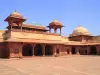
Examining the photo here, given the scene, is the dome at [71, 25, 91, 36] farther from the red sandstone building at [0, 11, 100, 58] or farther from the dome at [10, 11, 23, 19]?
the dome at [10, 11, 23, 19]

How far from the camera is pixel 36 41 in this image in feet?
101

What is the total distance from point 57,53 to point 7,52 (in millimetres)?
10342

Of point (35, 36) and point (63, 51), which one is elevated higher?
point (35, 36)

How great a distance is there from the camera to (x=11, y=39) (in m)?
28.2

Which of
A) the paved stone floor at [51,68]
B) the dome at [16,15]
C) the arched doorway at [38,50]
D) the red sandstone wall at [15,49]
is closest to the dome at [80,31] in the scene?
the arched doorway at [38,50]

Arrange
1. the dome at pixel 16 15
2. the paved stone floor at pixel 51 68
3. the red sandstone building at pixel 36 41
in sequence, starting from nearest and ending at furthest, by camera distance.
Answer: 1. the paved stone floor at pixel 51 68
2. the red sandstone building at pixel 36 41
3. the dome at pixel 16 15

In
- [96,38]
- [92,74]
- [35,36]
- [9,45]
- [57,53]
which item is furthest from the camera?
[96,38]

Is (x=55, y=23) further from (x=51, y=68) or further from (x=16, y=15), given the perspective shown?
(x=51, y=68)

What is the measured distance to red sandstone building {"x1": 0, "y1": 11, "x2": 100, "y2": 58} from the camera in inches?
1137

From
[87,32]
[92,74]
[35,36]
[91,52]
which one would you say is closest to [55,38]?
[35,36]

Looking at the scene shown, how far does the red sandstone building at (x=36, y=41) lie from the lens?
28.9 meters

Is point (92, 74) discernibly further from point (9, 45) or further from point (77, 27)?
point (77, 27)

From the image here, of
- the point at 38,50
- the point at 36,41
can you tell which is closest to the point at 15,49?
the point at 36,41

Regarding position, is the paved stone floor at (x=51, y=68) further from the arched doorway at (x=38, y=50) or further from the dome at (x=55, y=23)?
the dome at (x=55, y=23)
